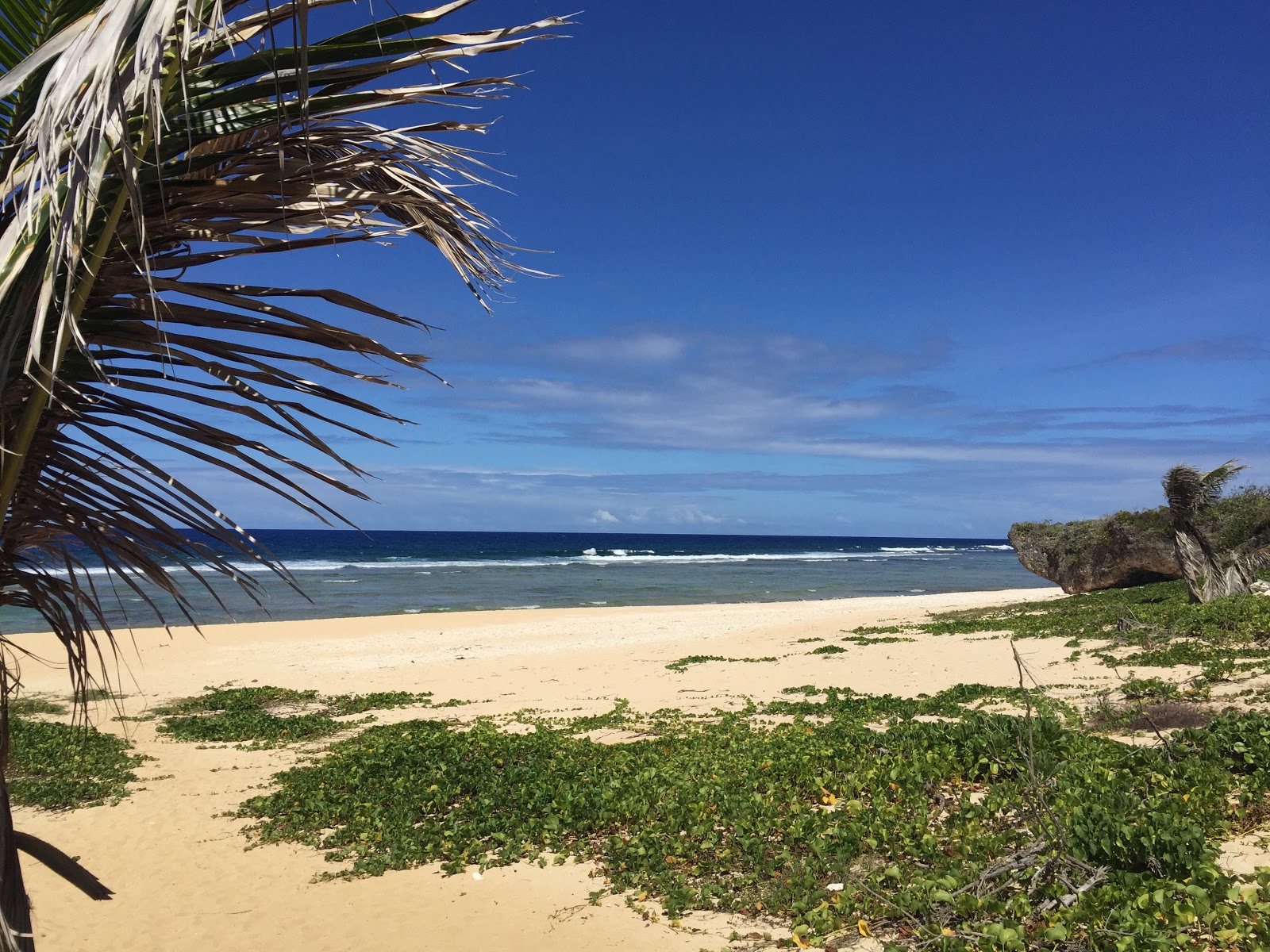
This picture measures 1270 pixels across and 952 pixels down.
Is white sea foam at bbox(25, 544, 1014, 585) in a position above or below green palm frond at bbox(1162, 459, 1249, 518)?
below

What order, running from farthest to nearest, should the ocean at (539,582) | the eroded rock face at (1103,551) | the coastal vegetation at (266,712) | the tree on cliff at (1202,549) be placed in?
the ocean at (539,582) < the eroded rock face at (1103,551) < the tree on cliff at (1202,549) < the coastal vegetation at (266,712)

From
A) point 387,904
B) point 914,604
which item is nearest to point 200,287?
point 387,904

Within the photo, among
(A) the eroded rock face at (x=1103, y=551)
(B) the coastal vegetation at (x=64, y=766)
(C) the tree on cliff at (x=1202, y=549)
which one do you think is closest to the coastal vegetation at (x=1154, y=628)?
(C) the tree on cliff at (x=1202, y=549)

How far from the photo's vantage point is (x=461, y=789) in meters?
7.72

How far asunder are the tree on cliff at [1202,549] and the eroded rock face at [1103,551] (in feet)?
12.9

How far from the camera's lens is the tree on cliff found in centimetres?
1608

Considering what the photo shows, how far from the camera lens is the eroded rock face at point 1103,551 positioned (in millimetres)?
21641

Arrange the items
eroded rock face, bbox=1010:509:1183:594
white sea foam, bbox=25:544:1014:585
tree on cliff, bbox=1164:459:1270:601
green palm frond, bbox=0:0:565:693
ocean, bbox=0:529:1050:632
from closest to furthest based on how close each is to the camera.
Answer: green palm frond, bbox=0:0:565:693 → tree on cliff, bbox=1164:459:1270:601 → eroded rock face, bbox=1010:509:1183:594 → ocean, bbox=0:529:1050:632 → white sea foam, bbox=25:544:1014:585

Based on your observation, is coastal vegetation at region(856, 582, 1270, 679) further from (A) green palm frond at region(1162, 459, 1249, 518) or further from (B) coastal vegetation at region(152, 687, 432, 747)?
(B) coastal vegetation at region(152, 687, 432, 747)

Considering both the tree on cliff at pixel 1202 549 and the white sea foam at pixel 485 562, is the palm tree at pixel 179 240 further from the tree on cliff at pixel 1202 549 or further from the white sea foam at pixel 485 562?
the white sea foam at pixel 485 562

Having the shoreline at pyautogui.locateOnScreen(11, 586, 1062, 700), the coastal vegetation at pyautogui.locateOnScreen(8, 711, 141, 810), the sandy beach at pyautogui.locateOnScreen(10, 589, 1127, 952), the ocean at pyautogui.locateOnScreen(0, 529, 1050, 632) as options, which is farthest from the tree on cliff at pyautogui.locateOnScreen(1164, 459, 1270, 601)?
the coastal vegetation at pyautogui.locateOnScreen(8, 711, 141, 810)

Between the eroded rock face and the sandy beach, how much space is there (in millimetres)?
3927

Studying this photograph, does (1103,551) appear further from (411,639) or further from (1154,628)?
(411,639)

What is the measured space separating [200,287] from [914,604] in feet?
104
